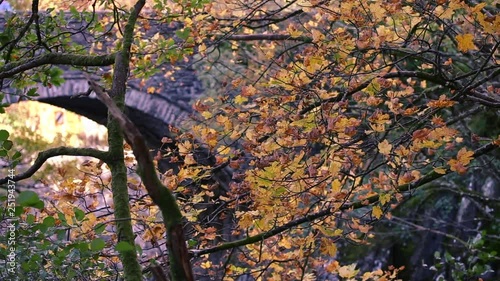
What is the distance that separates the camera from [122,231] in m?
2.43

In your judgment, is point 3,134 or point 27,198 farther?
point 3,134

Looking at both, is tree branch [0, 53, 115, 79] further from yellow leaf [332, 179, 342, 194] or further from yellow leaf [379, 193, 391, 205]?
yellow leaf [379, 193, 391, 205]

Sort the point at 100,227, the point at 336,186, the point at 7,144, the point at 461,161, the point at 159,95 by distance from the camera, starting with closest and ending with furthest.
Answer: the point at 100,227
the point at 7,144
the point at 461,161
the point at 336,186
the point at 159,95

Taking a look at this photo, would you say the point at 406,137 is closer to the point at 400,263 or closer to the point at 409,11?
the point at 409,11

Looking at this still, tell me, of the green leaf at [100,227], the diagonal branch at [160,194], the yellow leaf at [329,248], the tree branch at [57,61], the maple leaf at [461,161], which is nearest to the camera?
the diagonal branch at [160,194]

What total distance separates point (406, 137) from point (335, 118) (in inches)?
23.6

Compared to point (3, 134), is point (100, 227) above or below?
below

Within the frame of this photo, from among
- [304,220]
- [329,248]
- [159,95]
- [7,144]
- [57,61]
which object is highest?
[159,95]

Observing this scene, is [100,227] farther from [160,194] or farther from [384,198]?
[384,198]

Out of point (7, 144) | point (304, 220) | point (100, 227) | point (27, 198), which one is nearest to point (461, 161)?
point (304, 220)

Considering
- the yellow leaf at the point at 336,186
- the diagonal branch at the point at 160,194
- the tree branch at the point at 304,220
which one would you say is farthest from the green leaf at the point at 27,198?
the yellow leaf at the point at 336,186

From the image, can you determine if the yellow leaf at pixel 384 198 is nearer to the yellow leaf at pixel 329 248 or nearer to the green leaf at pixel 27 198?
the yellow leaf at pixel 329 248

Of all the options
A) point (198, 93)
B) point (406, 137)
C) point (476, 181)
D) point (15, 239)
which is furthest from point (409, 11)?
point (198, 93)

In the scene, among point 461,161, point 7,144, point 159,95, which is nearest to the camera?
point 7,144
